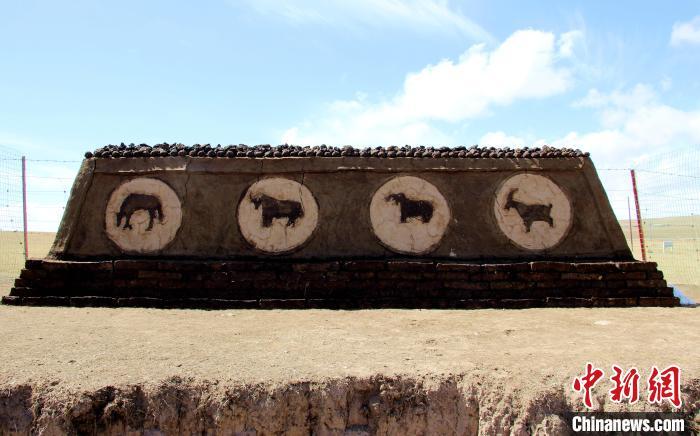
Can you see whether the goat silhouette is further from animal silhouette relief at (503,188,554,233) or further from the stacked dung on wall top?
animal silhouette relief at (503,188,554,233)

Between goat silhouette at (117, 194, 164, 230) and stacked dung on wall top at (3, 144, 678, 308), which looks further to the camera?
goat silhouette at (117, 194, 164, 230)

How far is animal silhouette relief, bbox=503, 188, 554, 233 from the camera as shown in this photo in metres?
6.54

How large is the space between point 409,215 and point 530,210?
1.50m

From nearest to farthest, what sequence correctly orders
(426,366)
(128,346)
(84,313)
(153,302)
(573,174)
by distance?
1. (426,366)
2. (128,346)
3. (84,313)
4. (153,302)
5. (573,174)

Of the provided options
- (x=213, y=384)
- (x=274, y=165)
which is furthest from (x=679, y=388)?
(x=274, y=165)

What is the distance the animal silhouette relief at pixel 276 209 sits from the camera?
21.4 ft

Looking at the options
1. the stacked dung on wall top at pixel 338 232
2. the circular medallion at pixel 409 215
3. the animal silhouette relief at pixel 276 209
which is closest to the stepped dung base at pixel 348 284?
the stacked dung on wall top at pixel 338 232

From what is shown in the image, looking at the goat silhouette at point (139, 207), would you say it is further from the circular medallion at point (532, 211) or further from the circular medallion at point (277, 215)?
the circular medallion at point (532, 211)

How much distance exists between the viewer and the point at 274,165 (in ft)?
21.7

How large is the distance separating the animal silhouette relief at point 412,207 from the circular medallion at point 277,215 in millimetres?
1009

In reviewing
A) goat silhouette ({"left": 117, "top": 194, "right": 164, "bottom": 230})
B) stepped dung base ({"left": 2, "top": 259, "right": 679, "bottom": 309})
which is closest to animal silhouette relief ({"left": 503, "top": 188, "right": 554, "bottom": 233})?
stepped dung base ({"left": 2, "top": 259, "right": 679, "bottom": 309})

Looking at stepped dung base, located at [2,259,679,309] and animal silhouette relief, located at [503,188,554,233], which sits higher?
animal silhouette relief, located at [503,188,554,233]

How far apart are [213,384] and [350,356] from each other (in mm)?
955

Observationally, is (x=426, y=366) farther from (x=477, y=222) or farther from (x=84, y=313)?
(x=84, y=313)
